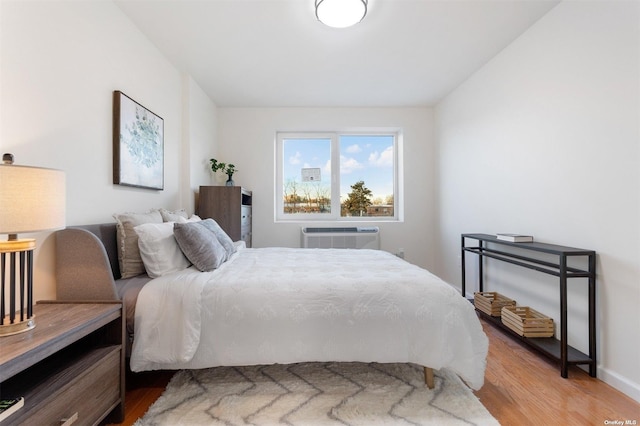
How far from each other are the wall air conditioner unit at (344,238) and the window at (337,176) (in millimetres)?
363

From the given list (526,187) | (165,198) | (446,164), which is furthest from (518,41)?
(165,198)

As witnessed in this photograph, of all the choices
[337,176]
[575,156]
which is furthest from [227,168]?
[575,156]

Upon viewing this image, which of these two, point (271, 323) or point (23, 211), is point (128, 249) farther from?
point (271, 323)

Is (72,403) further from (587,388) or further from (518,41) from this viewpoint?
(518,41)

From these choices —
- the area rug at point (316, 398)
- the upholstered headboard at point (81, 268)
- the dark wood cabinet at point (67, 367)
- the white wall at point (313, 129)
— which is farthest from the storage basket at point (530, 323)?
the upholstered headboard at point (81, 268)

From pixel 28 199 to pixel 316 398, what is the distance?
1568mm

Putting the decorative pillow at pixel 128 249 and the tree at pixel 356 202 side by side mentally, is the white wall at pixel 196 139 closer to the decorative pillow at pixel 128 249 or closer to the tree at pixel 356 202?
the decorative pillow at pixel 128 249

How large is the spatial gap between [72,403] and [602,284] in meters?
2.80

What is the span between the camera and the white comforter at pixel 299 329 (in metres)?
1.47

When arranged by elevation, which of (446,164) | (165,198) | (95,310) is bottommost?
(95,310)

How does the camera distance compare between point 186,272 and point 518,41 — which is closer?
point 186,272

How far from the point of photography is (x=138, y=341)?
146 cm

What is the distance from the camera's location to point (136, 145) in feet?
7.25

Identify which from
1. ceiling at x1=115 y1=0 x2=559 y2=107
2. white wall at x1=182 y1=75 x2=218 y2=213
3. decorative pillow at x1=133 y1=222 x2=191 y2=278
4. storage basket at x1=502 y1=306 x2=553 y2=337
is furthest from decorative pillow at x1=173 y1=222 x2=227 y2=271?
storage basket at x1=502 y1=306 x2=553 y2=337
